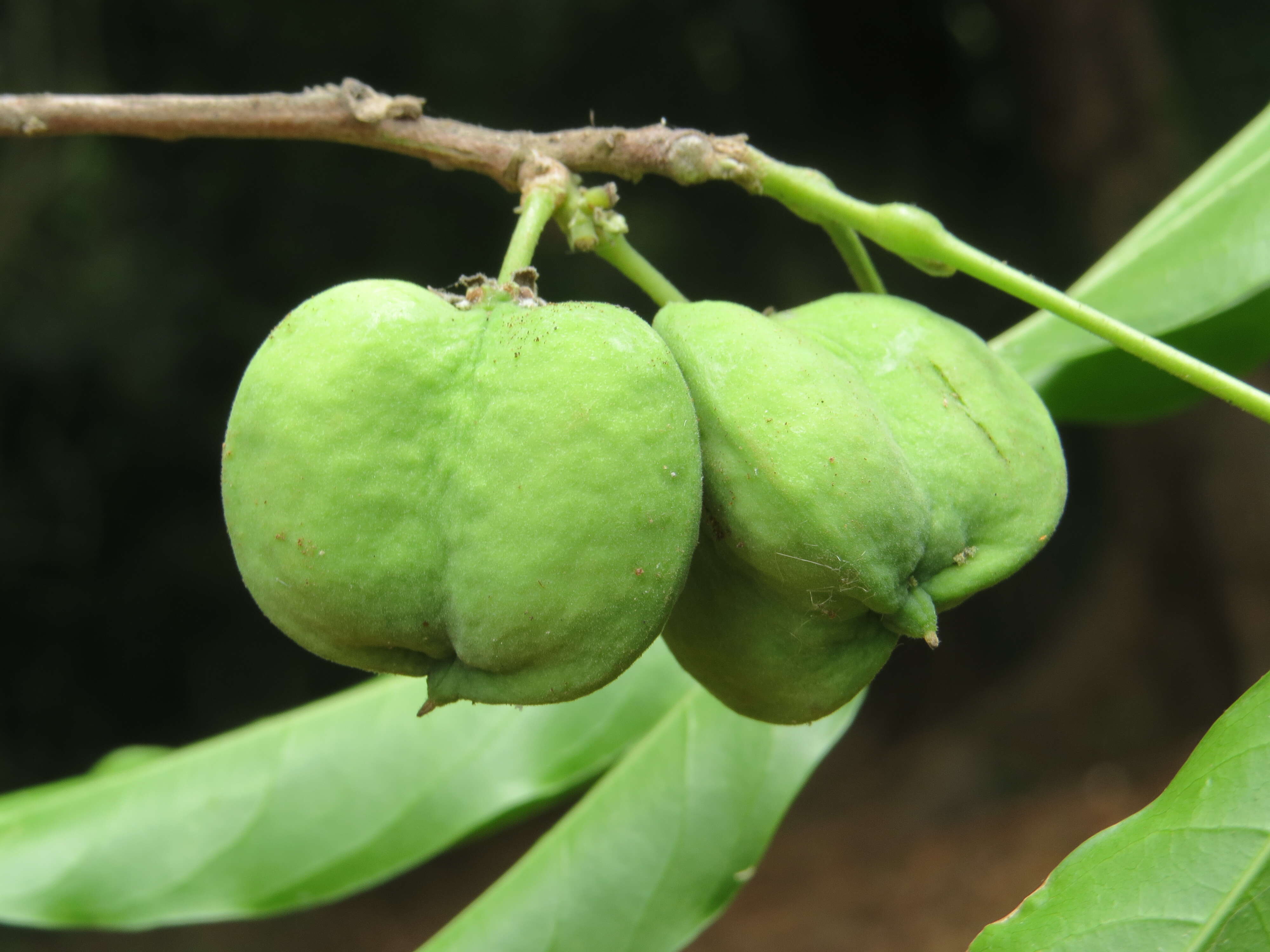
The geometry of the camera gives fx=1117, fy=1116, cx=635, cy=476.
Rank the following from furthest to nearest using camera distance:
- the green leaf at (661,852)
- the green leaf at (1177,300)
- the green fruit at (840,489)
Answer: the green leaf at (661,852) → the green leaf at (1177,300) → the green fruit at (840,489)

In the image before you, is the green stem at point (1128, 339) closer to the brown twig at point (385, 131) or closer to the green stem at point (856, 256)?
the green stem at point (856, 256)

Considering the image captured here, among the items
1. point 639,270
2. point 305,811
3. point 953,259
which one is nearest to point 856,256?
point 953,259

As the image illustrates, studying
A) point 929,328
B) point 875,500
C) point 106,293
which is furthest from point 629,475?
point 106,293

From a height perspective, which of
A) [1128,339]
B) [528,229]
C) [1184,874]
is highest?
[528,229]

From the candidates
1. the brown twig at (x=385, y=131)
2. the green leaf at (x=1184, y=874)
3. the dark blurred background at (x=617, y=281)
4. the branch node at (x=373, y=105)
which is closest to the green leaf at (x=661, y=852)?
the green leaf at (x=1184, y=874)

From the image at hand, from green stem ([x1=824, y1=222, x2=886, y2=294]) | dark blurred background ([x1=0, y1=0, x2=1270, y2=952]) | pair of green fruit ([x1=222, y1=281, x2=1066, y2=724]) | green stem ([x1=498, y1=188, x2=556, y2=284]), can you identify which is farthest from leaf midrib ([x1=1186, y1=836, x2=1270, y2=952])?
dark blurred background ([x1=0, y1=0, x2=1270, y2=952])

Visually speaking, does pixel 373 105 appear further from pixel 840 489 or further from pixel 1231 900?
pixel 1231 900

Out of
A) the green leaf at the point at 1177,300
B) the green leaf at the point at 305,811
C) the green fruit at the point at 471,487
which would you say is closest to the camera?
the green fruit at the point at 471,487
